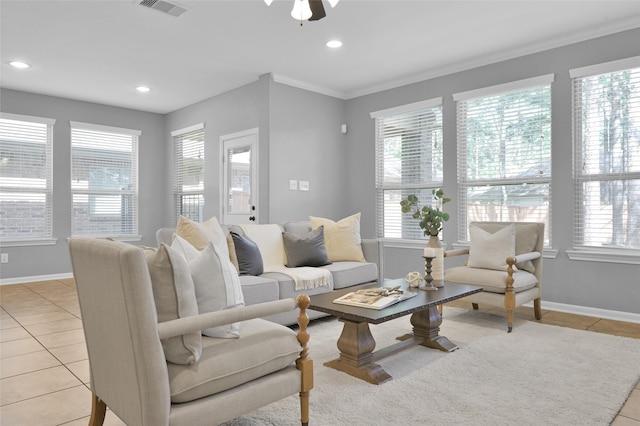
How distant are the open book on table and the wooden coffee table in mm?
35

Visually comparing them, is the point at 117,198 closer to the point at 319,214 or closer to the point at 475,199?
the point at 319,214

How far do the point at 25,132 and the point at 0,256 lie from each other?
1.81 metres

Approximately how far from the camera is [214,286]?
173 cm

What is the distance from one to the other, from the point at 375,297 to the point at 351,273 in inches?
51.2

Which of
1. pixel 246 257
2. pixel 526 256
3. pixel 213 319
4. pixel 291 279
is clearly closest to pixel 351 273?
pixel 291 279

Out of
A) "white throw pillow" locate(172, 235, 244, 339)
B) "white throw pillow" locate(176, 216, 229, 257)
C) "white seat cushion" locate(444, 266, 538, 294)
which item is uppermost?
"white throw pillow" locate(176, 216, 229, 257)

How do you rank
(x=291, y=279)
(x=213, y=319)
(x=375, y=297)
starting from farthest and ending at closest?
(x=291, y=279), (x=375, y=297), (x=213, y=319)

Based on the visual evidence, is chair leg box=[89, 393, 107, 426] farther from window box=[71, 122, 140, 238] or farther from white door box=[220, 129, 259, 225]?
window box=[71, 122, 140, 238]

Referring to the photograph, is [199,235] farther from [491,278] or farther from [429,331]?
[491,278]

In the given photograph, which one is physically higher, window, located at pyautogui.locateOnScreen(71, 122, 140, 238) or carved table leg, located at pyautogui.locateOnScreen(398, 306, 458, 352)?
window, located at pyautogui.locateOnScreen(71, 122, 140, 238)

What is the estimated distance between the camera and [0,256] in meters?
5.81

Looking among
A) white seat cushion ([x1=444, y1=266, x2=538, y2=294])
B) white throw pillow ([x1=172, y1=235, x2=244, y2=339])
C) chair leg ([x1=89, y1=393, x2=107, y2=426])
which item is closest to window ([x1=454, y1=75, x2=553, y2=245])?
white seat cushion ([x1=444, y1=266, x2=538, y2=294])

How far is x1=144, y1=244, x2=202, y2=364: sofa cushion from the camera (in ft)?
→ 5.10

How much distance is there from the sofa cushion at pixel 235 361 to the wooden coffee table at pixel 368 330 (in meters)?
0.61
